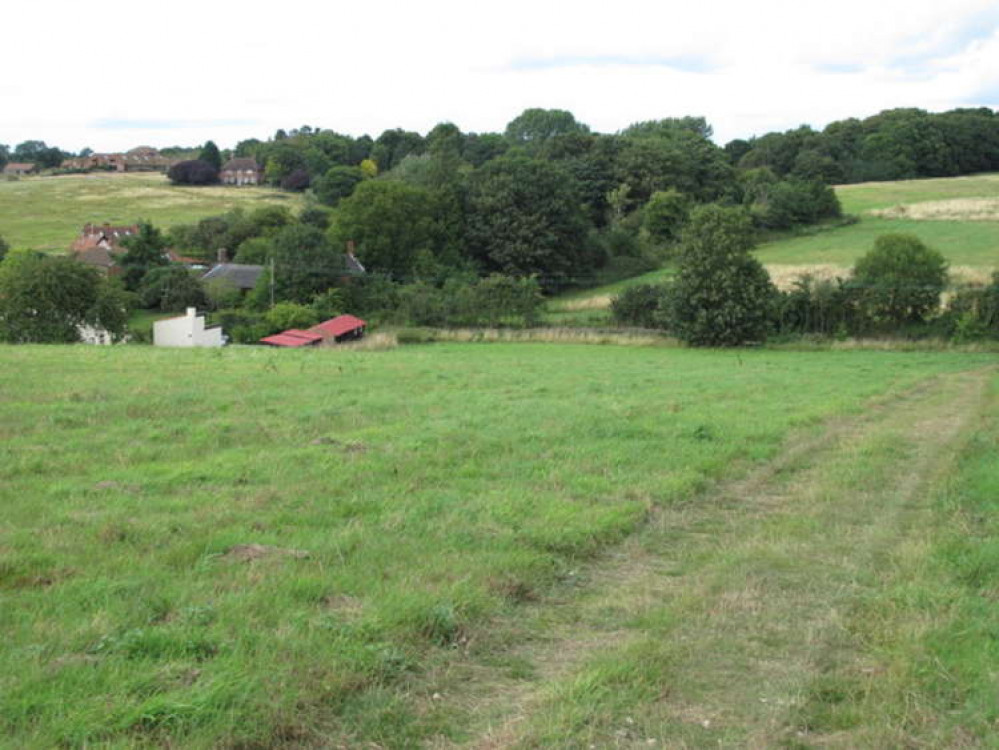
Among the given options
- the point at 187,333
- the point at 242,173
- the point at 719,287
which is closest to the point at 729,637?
the point at 719,287

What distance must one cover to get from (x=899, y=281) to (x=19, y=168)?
182 m

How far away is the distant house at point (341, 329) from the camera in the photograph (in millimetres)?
54688

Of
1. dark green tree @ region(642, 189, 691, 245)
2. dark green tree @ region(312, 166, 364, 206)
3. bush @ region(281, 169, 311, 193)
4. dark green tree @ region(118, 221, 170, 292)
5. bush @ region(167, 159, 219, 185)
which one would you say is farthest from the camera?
bush @ region(167, 159, 219, 185)

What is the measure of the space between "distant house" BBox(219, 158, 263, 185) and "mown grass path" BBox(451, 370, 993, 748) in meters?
149

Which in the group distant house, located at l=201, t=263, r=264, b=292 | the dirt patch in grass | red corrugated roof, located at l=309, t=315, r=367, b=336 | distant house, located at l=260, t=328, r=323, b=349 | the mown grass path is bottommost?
distant house, located at l=260, t=328, r=323, b=349

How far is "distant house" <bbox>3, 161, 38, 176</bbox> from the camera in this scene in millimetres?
173450

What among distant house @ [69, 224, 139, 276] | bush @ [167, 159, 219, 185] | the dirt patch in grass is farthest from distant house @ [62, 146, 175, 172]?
the dirt patch in grass

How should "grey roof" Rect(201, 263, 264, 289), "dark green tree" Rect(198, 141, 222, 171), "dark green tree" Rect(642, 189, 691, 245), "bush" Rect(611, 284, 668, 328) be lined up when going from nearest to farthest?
"bush" Rect(611, 284, 668, 328)
"grey roof" Rect(201, 263, 264, 289)
"dark green tree" Rect(642, 189, 691, 245)
"dark green tree" Rect(198, 141, 222, 171)

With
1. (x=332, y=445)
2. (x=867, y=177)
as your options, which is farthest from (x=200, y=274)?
(x=867, y=177)

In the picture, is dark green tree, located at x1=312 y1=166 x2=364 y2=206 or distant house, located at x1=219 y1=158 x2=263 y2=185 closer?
dark green tree, located at x1=312 y1=166 x2=364 y2=206

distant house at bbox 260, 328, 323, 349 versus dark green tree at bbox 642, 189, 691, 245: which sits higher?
dark green tree at bbox 642, 189, 691, 245

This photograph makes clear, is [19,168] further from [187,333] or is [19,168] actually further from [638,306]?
[638,306]

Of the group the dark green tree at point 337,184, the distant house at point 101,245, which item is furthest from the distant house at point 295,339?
the dark green tree at point 337,184

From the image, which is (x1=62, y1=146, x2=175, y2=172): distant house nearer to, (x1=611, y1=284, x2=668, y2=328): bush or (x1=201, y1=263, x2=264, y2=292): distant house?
(x1=201, y1=263, x2=264, y2=292): distant house
